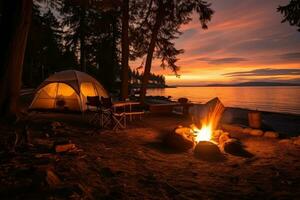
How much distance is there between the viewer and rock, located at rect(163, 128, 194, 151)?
7.75 meters

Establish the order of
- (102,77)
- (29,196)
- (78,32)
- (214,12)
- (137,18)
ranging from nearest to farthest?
1. (29,196)
2. (214,12)
3. (137,18)
4. (78,32)
5. (102,77)

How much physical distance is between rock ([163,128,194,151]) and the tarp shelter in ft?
23.0

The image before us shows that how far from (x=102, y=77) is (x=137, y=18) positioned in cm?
1405

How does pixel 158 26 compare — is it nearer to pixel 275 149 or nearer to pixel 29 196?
pixel 275 149

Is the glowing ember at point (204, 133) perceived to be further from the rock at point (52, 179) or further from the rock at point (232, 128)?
the rock at point (52, 179)

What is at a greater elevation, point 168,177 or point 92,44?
point 92,44

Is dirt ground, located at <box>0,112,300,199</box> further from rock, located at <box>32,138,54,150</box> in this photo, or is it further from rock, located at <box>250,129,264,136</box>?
rock, located at <box>250,129,264,136</box>

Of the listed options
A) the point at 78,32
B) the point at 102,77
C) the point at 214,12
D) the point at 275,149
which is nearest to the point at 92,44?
the point at 78,32

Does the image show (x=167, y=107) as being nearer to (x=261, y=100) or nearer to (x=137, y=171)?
(x=137, y=171)

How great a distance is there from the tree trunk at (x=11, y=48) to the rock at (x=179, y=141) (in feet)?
18.0

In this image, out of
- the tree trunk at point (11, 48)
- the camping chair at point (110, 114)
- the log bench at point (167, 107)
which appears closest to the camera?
the tree trunk at point (11, 48)

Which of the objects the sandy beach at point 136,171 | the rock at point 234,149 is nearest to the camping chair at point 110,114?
the sandy beach at point 136,171

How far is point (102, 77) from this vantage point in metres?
29.2

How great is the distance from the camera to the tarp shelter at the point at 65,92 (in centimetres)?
1369
